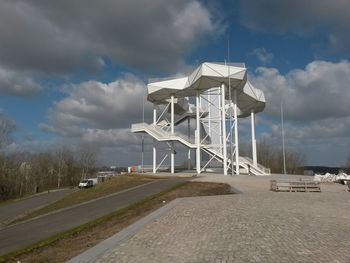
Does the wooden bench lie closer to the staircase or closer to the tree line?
the staircase

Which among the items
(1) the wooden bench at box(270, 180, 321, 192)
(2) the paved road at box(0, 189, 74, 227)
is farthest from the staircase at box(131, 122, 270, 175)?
(1) the wooden bench at box(270, 180, 321, 192)

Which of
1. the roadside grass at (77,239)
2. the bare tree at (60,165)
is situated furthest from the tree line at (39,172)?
the roadside grass at (77,239)

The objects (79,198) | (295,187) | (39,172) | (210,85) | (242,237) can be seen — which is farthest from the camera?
(39,172)

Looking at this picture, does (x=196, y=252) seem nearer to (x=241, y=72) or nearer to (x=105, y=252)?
(x=105, y=252)

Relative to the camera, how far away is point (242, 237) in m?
9.72

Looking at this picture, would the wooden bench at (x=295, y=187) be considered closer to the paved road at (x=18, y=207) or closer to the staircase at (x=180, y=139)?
A: the paved road at (x=18, y=207)

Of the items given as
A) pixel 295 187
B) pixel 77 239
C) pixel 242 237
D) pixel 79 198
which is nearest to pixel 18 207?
pixel 79 198

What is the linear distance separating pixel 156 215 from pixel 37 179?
246 ft

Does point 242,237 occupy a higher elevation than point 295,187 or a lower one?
lower

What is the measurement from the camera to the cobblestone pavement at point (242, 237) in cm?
770

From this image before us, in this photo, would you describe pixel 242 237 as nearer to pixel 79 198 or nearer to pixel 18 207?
pixel 79 198

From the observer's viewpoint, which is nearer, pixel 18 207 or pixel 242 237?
pixel 242 237

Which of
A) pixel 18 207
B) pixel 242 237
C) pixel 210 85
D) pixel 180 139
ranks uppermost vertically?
pixel 210 85

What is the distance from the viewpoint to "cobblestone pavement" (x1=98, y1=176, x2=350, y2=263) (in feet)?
25.3
